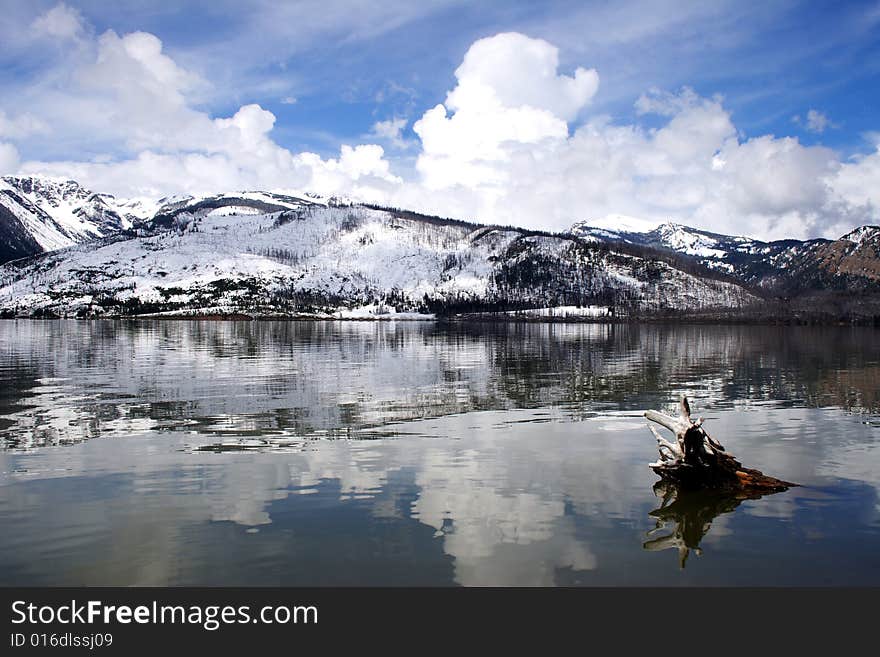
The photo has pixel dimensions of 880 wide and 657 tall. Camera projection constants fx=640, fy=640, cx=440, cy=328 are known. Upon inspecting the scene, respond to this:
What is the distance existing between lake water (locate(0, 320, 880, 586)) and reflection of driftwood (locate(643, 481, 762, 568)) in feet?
0.33

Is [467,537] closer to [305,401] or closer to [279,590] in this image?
[279,590]

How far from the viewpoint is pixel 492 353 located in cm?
9538

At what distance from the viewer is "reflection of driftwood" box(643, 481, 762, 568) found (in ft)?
58.7

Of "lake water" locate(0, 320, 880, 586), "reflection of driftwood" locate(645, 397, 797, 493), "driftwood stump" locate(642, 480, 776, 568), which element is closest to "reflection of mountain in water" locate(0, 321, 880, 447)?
"lake water" locate(0, 320, 880, 586)

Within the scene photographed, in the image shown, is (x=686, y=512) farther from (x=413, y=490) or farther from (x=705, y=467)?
(x=413, y=490)

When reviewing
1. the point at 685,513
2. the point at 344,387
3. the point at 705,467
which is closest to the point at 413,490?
the point at 685,513

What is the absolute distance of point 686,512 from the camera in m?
20.5

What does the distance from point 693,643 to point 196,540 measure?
13052 millimetres

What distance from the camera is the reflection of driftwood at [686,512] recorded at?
17.9 m

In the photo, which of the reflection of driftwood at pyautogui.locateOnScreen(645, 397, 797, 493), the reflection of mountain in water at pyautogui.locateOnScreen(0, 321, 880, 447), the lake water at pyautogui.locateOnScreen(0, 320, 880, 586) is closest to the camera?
the lake water at pyautogui.locateOnScreen(0, 320, 880, 586)

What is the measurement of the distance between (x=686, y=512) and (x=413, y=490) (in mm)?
9198

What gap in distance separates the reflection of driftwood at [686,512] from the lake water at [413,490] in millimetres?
100

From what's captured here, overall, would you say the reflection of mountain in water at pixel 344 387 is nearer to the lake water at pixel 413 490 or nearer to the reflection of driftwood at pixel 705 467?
the lake water at pixel 413 490

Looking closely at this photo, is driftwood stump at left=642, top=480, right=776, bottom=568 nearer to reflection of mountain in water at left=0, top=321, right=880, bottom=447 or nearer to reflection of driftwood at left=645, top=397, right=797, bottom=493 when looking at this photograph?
reflection of driftwood at left=645, top=397, right=797, bottom=493
